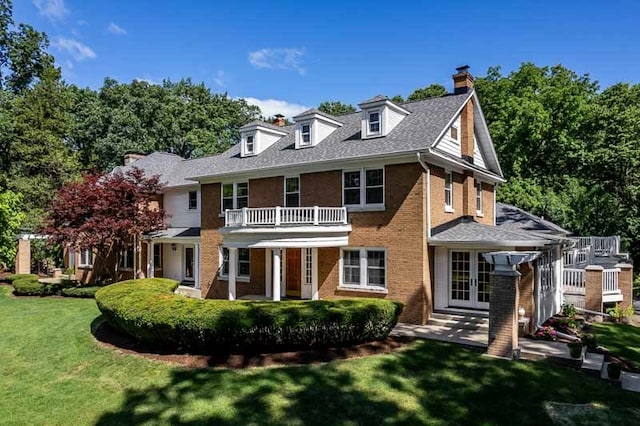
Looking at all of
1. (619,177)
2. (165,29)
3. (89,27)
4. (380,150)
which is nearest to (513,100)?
(619,177)

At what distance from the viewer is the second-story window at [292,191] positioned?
57.9 ft

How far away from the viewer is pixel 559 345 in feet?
38.2

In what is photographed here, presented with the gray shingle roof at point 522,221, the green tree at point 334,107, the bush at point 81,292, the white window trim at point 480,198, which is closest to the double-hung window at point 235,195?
the bush at point 81,292

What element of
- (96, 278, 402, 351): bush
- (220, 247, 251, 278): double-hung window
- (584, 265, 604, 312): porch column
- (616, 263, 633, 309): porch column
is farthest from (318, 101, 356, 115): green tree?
(96, 278, 402, 351): bush

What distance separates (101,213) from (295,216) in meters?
11.7

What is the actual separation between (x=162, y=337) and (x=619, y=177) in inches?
1241

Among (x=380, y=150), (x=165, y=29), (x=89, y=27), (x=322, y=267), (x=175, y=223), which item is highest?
(x=89, y=27)

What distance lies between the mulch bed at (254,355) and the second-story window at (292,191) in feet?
25.5

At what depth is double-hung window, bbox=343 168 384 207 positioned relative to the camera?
50.8 ft

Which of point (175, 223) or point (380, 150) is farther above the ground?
point (380, 150)

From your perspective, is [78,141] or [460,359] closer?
[460,359]

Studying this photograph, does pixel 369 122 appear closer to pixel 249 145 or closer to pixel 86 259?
pixel 249 145

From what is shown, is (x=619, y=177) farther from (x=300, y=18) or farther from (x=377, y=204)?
(x=300, y=18)

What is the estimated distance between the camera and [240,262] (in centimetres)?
1978
